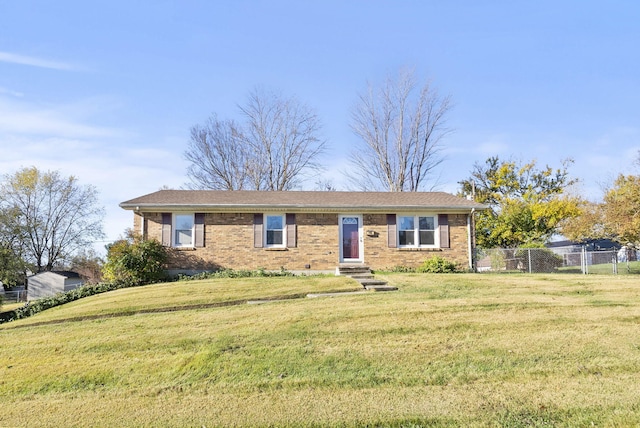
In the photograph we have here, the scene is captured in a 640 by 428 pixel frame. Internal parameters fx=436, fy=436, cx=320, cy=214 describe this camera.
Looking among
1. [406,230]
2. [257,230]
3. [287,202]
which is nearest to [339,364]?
[257,230]

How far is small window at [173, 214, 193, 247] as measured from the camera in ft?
53.8

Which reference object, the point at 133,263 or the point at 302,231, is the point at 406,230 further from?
the point at 133,263

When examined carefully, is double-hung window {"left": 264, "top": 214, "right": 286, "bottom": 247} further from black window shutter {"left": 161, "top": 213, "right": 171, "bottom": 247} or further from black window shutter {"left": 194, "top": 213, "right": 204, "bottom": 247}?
black window shutter {"left": 161, "top": 213, "right": 171, "bottom": 247}

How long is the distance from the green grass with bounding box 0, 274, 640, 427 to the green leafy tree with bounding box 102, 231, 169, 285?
482cm

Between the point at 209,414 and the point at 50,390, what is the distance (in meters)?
2.50

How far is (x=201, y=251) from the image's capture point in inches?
640

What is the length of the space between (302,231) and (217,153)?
18550mm

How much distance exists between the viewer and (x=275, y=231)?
16.7 metres

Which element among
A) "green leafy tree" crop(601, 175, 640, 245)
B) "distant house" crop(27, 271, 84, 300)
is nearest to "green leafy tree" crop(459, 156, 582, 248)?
"green leafy tree" crop(601, 175, 640, 245)

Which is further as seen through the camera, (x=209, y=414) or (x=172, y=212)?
(x=172, y=212)

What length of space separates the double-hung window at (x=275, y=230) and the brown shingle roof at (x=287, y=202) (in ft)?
1.59

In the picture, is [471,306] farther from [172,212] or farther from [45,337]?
[172,212]

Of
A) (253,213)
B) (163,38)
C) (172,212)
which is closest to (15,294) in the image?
(172,212)

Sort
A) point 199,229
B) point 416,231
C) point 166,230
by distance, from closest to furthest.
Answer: point 166,230
point 199,229
point 416,231
